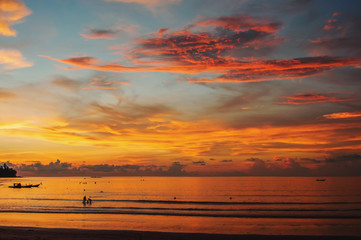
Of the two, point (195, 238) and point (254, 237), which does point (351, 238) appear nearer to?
point (254, 237)

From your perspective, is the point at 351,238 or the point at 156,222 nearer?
the point at 351,238

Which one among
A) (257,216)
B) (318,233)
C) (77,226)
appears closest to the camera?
(318,233)

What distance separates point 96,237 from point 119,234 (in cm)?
265

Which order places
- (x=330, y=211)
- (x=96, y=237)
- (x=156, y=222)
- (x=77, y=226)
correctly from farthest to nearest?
(x=330, y=211), (x=156, y=222), (x=77, y=226), (x=96, y=237)

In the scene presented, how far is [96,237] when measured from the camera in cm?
2988

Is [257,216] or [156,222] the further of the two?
[257,216]

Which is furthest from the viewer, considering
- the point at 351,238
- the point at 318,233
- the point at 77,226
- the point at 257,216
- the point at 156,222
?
the point at 257,216

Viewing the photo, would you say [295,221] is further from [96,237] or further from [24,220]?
[24,220]

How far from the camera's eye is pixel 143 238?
30.1 metres

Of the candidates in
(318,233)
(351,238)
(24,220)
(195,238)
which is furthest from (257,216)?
(24,220)

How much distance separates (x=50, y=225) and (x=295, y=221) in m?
33.0

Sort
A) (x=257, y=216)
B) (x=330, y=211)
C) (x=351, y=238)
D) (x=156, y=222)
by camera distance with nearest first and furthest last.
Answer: (x=351, y=238)
(x=156, y=222)
(x=257, y=216)
(x=330, y=211)

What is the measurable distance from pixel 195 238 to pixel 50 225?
19155 mm

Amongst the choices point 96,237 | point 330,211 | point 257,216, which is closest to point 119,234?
point 96,237
